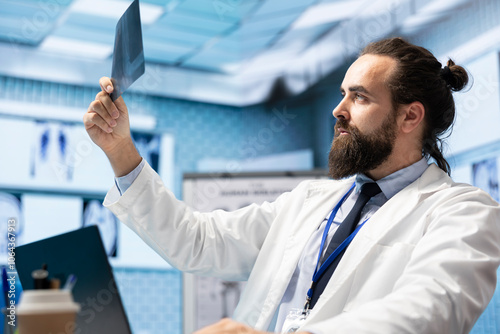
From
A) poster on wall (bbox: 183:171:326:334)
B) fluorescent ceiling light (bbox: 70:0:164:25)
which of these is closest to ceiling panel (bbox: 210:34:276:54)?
fluorescent ceiling light (bbox: 70:0:164:25)

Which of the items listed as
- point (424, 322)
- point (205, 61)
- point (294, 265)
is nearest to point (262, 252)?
point (294, 265)

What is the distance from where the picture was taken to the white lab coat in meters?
1.16

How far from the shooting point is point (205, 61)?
4184 millimetres

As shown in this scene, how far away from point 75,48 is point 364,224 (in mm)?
2932

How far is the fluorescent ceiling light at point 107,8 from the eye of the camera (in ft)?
11.9

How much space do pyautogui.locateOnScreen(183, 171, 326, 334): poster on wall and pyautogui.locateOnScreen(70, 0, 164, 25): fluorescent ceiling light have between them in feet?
4.13

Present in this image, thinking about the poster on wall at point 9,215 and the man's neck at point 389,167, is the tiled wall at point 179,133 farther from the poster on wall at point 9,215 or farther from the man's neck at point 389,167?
the man's neck at point 389,167

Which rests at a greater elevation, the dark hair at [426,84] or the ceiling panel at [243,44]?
the ceiling panel at [243,44]

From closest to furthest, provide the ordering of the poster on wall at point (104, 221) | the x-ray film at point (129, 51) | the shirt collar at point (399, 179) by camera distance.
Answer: the x-ray film at point (129, 51)
the shirt collar at point (399, 179)
the poster on wall at point (104, 221)

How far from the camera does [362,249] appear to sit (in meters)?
1.52

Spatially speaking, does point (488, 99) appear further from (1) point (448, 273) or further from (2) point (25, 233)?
(2) point (25, 233)

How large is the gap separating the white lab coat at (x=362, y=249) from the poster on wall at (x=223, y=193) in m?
1.24

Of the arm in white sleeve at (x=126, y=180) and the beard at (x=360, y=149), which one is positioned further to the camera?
the beard at (x=360, y=149)

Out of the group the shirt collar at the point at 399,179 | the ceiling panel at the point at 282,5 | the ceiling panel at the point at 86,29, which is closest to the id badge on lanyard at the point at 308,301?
the shirt collar at the point at 399,179
